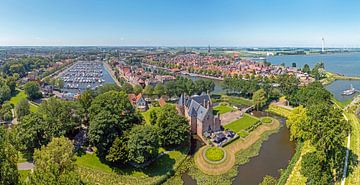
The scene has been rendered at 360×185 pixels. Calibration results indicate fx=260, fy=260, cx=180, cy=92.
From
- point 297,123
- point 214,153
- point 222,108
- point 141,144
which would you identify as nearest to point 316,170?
point 214,153

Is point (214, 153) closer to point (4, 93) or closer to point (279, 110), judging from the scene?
point (279, 110)

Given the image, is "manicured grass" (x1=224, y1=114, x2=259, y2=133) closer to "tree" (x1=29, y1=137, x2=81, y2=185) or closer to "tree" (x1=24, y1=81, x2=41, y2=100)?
"tree" (x1=29, y1=137, x2=81, y2=185)

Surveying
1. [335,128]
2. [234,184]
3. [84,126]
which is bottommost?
[234,184]

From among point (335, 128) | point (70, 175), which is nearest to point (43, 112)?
point (70, 175)

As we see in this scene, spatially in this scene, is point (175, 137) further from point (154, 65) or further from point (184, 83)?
point (154, 65)

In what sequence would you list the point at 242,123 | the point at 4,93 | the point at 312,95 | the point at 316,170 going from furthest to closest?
the point at 4,93 → the point at 312,95 → the point at 242,123 → the point at 316,170

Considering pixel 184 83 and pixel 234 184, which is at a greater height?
pixel 184 83
